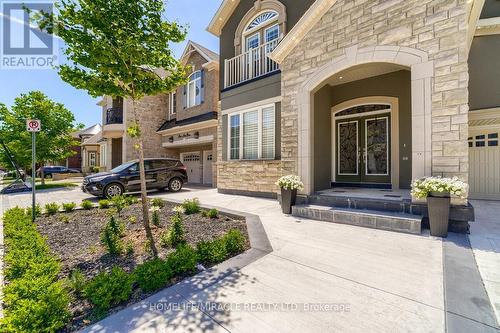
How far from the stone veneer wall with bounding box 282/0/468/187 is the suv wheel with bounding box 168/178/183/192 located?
26.0ft

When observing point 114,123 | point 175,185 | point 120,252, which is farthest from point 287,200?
point 114,123

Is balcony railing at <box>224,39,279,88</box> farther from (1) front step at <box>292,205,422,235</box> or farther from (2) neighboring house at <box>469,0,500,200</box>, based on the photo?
(2) neighboring house at <box>469,0,500,200</box>

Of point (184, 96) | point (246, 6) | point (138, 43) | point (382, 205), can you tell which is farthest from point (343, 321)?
point (184, 96)

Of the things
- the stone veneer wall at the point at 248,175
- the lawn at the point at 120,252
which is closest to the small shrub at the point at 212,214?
the lawn at the point at 120,252

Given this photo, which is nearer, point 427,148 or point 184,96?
point 427,148

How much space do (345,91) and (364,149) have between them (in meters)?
2.21

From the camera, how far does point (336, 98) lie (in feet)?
27.6

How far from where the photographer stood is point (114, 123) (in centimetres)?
1661

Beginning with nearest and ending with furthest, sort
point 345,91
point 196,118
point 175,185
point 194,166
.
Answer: point 345,91 < point 175,185 < point 196,118 < point 194,166

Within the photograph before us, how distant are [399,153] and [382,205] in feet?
9.97

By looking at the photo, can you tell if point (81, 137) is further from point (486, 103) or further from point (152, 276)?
point (486, 103)

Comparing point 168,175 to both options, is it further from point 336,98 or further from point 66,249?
point 336,98

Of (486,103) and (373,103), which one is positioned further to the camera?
(486,103)

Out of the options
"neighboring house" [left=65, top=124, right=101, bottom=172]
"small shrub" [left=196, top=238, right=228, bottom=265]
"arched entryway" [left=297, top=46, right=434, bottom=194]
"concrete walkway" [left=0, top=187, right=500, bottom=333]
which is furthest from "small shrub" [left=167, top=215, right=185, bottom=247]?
"neighboring house" [left=65, top=124, right=101, bottom=172]
